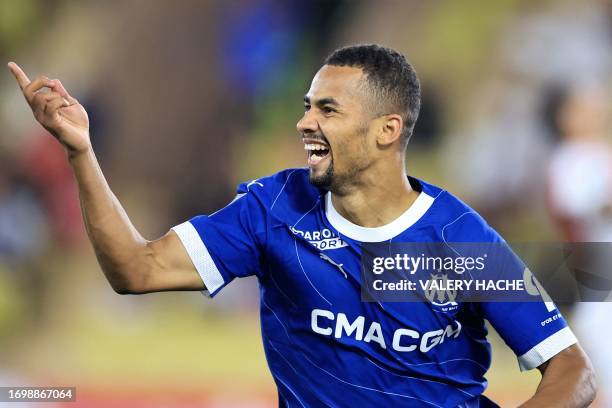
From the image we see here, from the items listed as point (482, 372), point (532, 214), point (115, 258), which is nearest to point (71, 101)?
point (115, 258)

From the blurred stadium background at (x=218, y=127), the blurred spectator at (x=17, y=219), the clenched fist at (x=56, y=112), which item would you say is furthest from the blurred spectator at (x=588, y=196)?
the blurred spectator at (x=17, y=219)

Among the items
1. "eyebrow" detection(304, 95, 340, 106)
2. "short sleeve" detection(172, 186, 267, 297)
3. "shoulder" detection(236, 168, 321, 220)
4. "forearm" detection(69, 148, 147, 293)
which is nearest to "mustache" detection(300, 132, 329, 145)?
"eyebrow" detection(304, 95, 340, 106)

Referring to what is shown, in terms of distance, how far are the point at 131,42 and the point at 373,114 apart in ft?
23.8

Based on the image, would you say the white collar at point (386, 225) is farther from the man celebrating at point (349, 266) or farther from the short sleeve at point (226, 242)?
the short sleeve at point (226, 242)

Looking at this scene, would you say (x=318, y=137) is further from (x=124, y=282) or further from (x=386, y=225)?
(x=124, y=282)

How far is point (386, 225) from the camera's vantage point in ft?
12.7

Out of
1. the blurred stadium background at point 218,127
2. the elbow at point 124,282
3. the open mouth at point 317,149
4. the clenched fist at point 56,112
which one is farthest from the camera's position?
the blurred stadium background at point 218,127

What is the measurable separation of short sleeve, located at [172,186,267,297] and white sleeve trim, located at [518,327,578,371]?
107cm

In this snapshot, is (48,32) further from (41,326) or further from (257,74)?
(41,326)

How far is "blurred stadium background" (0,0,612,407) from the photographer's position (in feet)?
29.9

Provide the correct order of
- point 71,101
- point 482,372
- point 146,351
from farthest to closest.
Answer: point 146,351 < point 482,372 < point 71,101

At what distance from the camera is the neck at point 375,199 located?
390cm

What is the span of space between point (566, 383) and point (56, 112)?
6.50ft

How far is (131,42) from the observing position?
10781 millimetres
